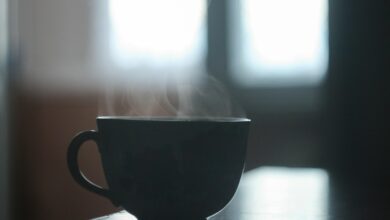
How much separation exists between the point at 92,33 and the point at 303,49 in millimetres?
684

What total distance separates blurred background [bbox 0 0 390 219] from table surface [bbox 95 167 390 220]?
54cm

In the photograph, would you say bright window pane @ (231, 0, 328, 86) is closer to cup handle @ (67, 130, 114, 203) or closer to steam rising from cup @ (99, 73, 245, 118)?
steam rising from cup @ (99, 73, 245, 118)

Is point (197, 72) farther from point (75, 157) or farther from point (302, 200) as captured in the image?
point (75, 157)

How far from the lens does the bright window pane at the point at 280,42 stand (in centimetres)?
148

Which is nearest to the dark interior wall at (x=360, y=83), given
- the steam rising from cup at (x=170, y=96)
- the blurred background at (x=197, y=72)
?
the blurred background at (x=197, y=72)

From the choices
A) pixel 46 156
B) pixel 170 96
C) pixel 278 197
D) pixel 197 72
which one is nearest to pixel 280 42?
pixel 197 72

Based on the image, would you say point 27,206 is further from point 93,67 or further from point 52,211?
point 93,67

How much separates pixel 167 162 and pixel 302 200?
0.28 meters

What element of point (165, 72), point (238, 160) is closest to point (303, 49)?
point (165, 72)

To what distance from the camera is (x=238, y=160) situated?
380 mm

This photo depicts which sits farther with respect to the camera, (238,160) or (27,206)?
(27,206)

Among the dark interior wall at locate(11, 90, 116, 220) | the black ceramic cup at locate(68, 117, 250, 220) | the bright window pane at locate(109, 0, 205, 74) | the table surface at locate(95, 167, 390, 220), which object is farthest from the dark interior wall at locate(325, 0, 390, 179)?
the black ceramic cup at locate(68, 117, 250, 220)

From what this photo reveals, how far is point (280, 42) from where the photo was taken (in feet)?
5.00

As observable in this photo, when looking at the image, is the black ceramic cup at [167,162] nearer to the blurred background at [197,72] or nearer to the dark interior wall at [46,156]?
the blurred background at [197,72]
